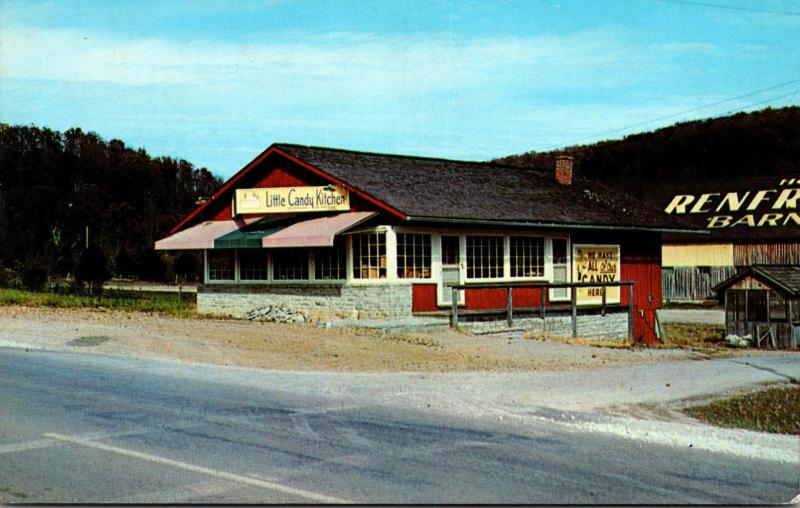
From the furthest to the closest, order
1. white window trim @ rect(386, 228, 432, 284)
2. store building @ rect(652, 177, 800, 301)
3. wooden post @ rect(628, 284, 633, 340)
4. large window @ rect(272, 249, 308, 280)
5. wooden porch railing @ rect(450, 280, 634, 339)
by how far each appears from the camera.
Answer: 1. store building @ rect(652, 177, 800, 301)
2. wooden post @ rect(628, 284, 633, 340)
3. large window @ rect(272, 249, 308, 280)
4. white window trim @ rect(386, 228, 432, 284)
5. wooden porch railing @ rect(450, 280, 634, 339)

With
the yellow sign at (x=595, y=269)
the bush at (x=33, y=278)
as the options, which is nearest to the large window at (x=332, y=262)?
the yellow sign at (x=595, y=269)

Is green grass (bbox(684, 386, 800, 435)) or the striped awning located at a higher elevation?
the striped awning

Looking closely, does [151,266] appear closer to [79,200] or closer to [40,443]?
[79,200]

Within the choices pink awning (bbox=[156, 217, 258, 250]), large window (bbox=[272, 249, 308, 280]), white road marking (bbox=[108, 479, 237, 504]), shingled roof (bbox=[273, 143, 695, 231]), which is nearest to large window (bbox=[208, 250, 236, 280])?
pink awning (bbox=[156, 217, 258, 250])

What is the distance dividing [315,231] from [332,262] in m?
1.54

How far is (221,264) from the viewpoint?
2723cm

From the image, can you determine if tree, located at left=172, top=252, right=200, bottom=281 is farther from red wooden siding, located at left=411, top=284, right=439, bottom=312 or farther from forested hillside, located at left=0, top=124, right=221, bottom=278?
red wooden siding, located at left=411, top=284, right=439, bottom=312

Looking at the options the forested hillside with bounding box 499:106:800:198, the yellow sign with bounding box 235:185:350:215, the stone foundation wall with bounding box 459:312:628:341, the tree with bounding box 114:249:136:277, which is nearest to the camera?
the stone foundation wall with bounding box 459:312:628:341

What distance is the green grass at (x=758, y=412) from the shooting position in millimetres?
10133

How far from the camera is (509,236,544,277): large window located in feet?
85.5

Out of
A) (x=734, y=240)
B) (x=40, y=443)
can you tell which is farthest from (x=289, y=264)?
(x=734, y=240)

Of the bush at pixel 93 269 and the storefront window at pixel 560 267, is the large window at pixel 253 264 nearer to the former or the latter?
the storefront window at pixel 560 267

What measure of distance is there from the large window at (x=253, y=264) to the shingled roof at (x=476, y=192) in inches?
116

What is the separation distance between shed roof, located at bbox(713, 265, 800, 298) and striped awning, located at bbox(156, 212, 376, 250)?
10.7m
